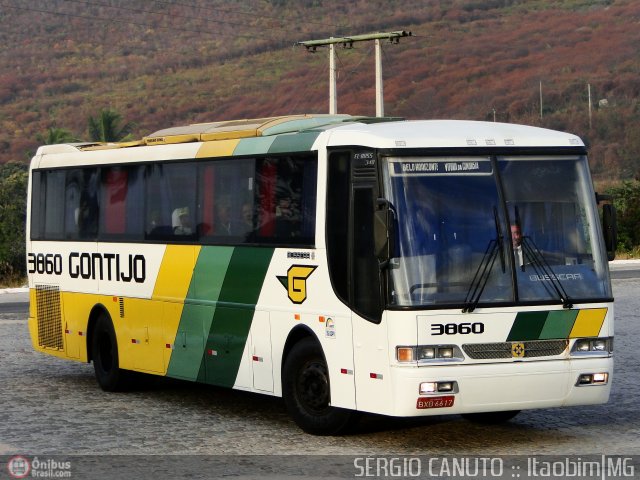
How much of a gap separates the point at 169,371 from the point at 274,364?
2.15 meters

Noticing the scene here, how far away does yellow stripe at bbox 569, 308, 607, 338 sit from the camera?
1115 cm

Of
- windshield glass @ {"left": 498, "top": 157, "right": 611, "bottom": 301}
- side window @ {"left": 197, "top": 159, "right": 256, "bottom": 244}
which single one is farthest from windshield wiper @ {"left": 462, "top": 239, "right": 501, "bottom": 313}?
side window @ {"left": 197, "top": 159, "right": 256, "bottom": 244}

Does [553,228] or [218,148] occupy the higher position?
[218,148]

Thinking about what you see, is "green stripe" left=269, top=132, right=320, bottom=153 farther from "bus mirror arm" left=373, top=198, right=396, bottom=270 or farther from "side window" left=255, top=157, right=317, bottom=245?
"bus mirror arm" left=373, top=198, right=396, bottom=270

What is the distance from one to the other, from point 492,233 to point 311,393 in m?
2.08

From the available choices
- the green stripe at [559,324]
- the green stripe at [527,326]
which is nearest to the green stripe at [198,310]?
the green stripe at [527,326]

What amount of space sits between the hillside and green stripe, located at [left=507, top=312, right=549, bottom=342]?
71.3 m

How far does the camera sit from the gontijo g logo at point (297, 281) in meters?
11.9

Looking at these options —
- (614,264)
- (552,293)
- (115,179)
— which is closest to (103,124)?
(614,264)

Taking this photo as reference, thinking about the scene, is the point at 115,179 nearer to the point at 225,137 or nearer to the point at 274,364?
the point at 225,137

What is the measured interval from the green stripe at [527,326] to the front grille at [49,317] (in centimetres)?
724

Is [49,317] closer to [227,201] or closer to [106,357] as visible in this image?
[106,357]

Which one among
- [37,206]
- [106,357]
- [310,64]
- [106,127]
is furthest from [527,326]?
[310,64]

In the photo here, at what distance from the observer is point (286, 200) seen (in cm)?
1235
